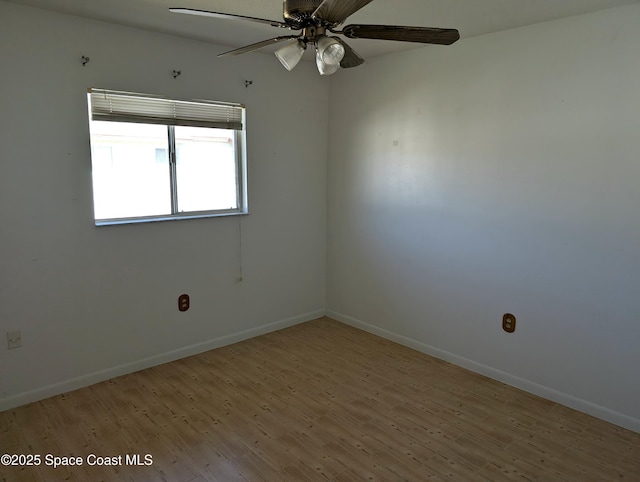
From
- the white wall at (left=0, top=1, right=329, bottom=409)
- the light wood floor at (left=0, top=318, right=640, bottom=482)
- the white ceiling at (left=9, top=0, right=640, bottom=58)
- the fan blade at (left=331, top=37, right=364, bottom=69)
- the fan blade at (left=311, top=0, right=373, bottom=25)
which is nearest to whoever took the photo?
the fan blade at (left=311, top=0, right=373, bottom=25)

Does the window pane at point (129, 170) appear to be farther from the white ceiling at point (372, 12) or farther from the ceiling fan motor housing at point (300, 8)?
the ceiling fan motor housing at point (300, 8)

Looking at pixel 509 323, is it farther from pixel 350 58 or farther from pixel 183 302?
pixel 183 302

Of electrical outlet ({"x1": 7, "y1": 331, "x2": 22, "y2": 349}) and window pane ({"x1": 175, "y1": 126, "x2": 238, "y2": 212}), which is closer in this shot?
electrical outlet ({"x1": 7, "y1": 331, "x2": 22, "y2": 349})

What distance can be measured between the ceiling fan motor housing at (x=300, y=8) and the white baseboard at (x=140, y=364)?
277 cm

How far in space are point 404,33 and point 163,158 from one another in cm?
227

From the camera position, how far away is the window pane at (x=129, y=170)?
3080 millimetres

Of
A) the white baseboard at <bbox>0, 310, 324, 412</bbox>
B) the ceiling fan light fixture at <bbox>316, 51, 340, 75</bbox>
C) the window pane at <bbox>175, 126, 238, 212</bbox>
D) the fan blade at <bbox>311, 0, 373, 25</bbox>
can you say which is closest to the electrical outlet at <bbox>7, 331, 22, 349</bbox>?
the white baseboard at <bbox>0, 310, 324, 412</bbox>

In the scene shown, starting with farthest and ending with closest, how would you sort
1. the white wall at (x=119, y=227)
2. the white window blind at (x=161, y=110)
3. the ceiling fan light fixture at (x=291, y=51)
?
the white window blind at (x=161, y=110) < the white wall at (x=119, y=227) < the ceiling fan light fixture at (x=291, y=51)

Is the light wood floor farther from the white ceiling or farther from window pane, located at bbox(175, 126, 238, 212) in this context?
the white ceiling

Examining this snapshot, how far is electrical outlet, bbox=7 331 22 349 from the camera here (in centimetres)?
276

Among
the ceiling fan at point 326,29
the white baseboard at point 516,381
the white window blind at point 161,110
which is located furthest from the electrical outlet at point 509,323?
the white window blind at point 161,110

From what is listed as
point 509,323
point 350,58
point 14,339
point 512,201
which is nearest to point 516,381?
point 509,323

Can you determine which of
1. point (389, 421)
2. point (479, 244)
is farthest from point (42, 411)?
point (479, 244)

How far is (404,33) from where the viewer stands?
5.60ft
